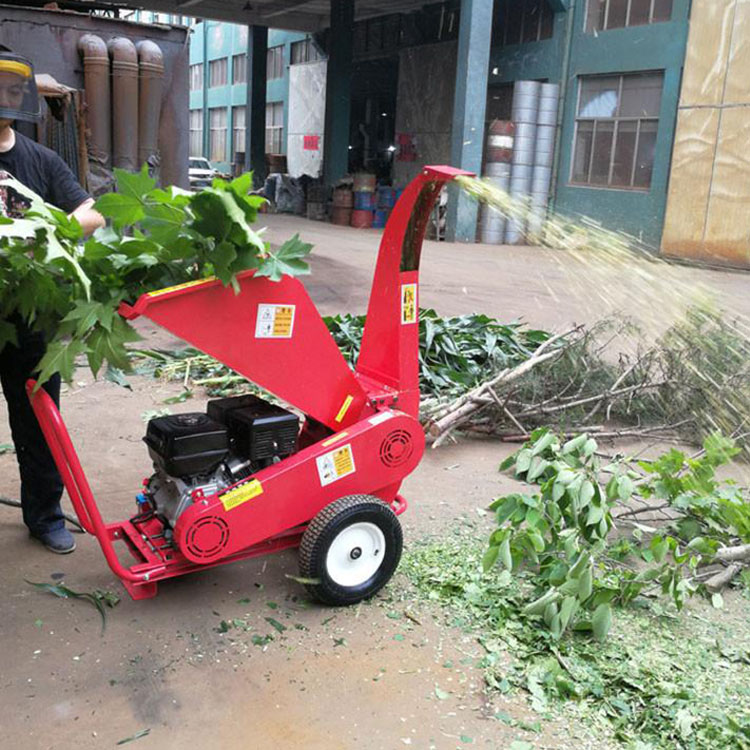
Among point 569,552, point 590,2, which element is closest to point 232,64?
point 590,2

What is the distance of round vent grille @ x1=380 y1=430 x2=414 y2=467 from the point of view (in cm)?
317

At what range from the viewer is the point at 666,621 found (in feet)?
10.1

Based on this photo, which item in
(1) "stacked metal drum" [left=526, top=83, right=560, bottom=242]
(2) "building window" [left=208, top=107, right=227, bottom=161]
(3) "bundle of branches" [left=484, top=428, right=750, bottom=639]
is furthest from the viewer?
(2) "building window" [left=208, top=107, right=227, bottom=161]

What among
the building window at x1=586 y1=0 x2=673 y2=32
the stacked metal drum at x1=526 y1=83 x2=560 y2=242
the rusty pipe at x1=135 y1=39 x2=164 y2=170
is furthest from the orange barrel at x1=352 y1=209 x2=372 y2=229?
the rusty pipe at x1=135 y1=39 x2=164 y2=170

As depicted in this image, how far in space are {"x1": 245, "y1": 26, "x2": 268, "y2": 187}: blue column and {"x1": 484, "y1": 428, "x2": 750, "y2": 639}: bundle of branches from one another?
79.9ft

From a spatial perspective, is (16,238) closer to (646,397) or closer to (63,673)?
(63,673)

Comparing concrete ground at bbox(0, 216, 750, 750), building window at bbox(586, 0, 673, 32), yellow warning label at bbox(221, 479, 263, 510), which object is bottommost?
concrete ground at bbox(0, 216, 750, 750)

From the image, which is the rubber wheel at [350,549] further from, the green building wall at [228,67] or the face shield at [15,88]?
the green building wall at [228,67]

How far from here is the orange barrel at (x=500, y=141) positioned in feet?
56.2

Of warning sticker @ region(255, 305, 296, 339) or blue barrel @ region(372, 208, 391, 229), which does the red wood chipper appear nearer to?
warning sticker @ region(255, 305, 296, 339)

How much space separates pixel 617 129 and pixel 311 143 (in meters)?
12.9

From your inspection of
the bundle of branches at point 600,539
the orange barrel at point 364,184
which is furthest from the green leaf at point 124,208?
the orange barrel at point 364,184

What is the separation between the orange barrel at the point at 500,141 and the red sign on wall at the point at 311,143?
10.6m

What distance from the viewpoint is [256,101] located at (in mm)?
26938
